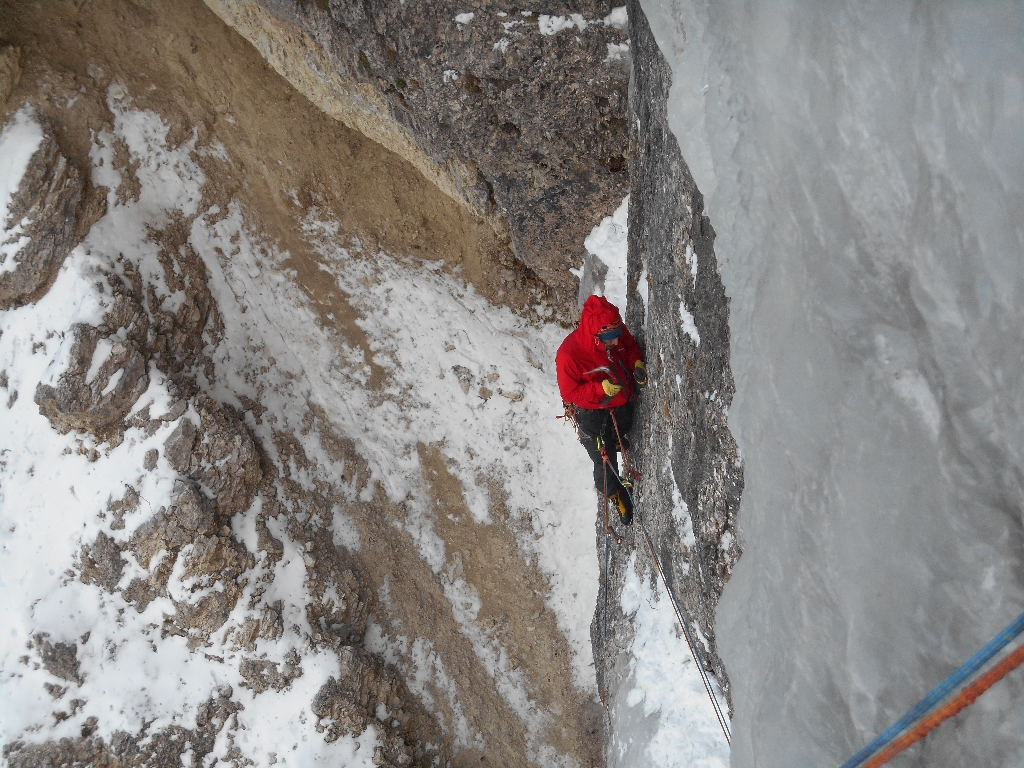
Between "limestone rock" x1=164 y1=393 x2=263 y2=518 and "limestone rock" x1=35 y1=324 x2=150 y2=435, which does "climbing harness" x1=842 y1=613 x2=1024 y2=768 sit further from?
"limestone rock" x1=35 y1=324 x2=150 y2=435

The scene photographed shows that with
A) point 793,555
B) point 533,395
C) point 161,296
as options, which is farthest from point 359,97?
point 793,555

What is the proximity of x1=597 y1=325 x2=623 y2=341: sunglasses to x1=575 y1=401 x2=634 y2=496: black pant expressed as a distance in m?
0.77

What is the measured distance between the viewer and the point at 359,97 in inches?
226

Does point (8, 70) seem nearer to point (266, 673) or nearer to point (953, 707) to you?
point (266, 673)

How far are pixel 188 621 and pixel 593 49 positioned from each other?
20.2 feet

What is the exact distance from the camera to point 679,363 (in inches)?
145

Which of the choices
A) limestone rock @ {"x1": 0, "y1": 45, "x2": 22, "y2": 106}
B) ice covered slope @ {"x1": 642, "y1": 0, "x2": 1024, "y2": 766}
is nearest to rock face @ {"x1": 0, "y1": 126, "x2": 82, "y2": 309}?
limestone rock @ {"x1": 0, "y1": 45, "x2": 22, "y2": 106}

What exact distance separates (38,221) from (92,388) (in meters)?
1.67

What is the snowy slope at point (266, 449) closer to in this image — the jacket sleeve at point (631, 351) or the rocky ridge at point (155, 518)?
the rocky ridge at point (155, 518)

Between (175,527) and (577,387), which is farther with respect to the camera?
(175,527)

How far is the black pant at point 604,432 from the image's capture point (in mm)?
5070

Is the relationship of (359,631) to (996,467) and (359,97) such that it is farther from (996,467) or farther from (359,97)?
(996,467)

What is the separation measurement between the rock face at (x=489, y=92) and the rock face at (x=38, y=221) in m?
2.24

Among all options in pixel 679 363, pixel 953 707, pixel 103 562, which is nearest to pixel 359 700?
pixel 103 562
